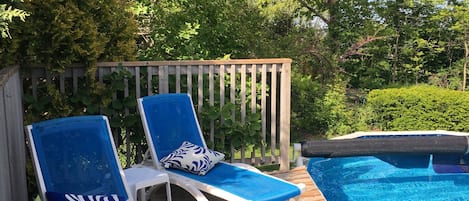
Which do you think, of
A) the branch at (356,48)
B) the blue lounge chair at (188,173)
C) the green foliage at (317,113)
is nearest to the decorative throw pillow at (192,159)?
the blue lounge chair at (188,173)

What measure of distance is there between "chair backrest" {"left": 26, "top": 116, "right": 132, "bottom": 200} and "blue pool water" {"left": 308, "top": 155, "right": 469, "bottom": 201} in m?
A: 2.77

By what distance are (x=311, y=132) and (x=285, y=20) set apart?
9.52 ft

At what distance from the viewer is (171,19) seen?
23.1 ft

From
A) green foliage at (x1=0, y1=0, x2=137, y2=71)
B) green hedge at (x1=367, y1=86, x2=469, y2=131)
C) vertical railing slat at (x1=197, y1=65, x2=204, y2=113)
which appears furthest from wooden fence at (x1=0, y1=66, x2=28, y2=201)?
green hedge at (x1=367, y1=86, x2=469, y2=131)

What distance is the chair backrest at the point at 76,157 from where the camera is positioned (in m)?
3.33

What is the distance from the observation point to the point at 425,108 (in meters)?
8.03

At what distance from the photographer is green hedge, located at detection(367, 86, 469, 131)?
313 inches

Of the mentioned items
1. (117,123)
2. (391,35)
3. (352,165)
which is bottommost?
(352,165)

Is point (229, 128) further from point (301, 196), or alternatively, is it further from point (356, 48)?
point (356, 48)

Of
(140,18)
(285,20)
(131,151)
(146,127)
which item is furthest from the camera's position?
(285,20)

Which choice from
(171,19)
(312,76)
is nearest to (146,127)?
(171,19)

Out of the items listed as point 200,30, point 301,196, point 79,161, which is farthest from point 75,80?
point 200,30

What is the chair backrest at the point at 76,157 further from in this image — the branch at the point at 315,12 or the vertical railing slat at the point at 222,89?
the branch at the point at 315,12

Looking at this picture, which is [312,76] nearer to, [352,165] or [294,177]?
[352,165]
